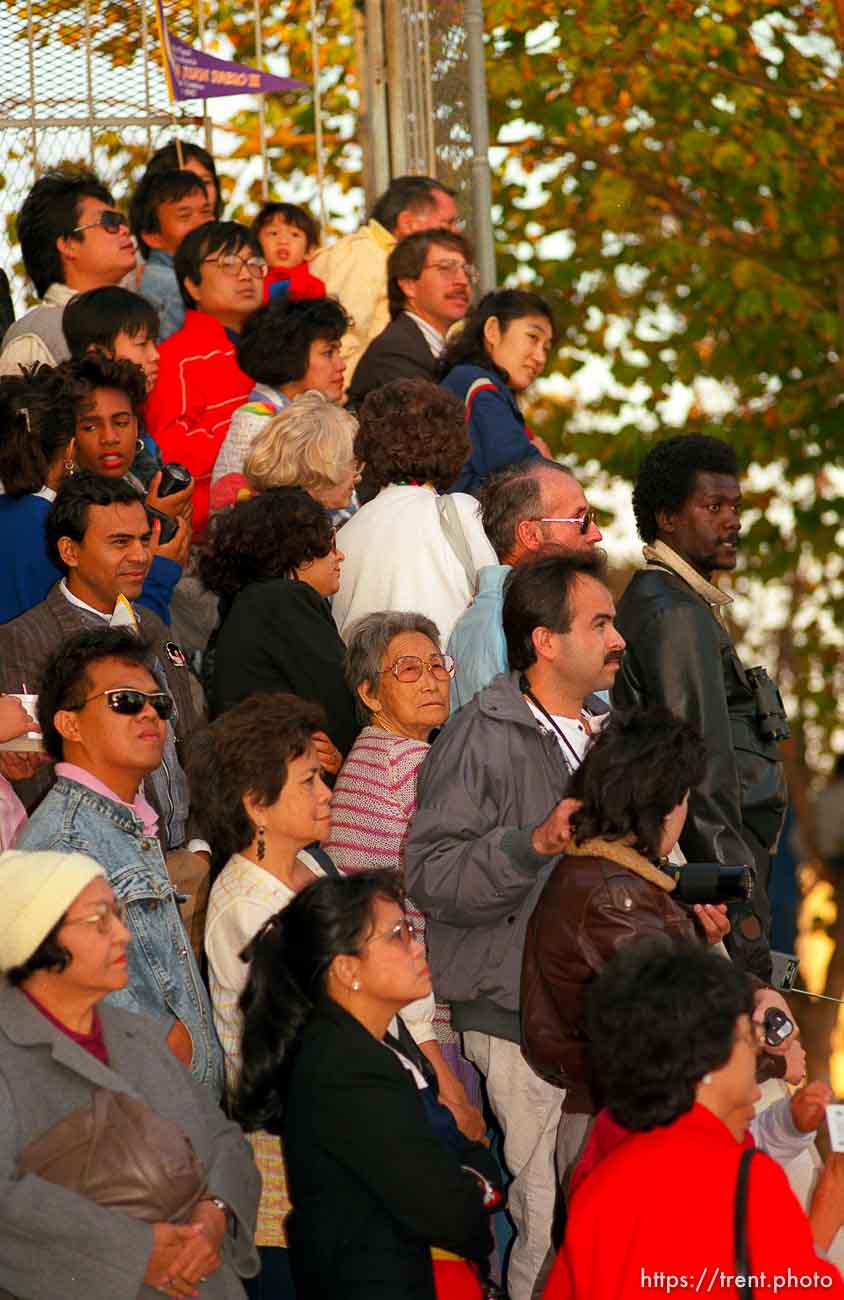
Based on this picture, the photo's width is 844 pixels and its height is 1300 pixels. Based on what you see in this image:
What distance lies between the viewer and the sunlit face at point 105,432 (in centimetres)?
723

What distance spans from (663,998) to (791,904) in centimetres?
503

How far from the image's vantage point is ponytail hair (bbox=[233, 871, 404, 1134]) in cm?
477

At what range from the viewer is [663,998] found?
4.11m

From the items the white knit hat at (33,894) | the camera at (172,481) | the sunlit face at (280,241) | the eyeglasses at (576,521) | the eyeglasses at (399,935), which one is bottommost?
the sunlit face at (280,241)

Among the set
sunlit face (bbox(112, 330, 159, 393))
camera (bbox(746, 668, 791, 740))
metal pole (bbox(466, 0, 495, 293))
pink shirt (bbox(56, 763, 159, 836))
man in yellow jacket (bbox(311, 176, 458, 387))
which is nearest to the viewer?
pink shirt (bbox(56, 763, 159, 836))

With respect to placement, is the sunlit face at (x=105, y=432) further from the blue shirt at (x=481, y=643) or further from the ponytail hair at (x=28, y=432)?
the blue shirt at (x=481, y=643)

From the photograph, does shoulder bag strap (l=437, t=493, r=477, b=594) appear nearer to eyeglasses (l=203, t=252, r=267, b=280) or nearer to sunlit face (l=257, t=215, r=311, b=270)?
eyeglasses (l=203, t=252, r=267, b=280)

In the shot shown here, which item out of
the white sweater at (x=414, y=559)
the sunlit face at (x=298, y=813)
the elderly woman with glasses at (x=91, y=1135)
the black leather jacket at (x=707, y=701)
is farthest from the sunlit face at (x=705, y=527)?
the elderly woman with glasses at (x=91, y=1135)

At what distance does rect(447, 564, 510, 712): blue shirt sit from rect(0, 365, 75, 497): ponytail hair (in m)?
1.39

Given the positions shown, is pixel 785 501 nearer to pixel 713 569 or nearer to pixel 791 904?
pixel 791 904

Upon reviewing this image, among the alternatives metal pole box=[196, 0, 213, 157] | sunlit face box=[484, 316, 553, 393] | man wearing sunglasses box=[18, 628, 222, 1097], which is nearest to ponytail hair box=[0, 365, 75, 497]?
man wearing sunglasses box=[18, 628, 222, 1097]

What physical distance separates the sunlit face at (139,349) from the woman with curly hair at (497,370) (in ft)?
3.51

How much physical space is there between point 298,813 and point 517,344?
10.7 ft

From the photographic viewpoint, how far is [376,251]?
396 inches
